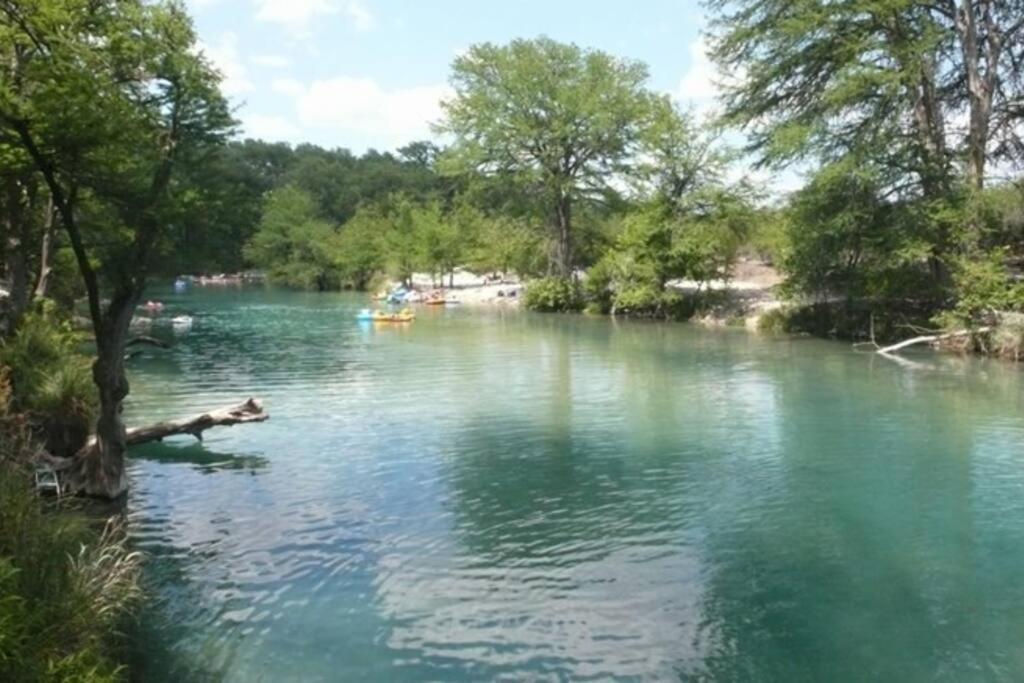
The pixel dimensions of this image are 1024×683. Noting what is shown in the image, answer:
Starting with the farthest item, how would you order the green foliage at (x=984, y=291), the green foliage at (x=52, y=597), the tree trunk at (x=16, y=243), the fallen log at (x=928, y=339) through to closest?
the fallen log at (x=928, y=339) → the green foliage at (x=984, y=291) → the tree trunk at (x=16, y=243) → the green foliage at (x=52, y=597)

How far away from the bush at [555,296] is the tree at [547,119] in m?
2.19

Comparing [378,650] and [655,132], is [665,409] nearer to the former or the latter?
[378,650]

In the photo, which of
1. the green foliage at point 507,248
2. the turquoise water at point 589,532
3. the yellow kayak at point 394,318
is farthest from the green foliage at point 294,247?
the turquoise water at point 589,532

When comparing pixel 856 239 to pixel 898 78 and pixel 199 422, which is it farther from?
pixel 199 422

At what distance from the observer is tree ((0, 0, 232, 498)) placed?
9.93 meters

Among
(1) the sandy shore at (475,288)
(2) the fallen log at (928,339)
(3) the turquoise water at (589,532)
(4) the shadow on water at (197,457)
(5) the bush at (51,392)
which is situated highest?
(1) the sandy shore at (475,288)

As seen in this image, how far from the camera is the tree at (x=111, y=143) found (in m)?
9.93

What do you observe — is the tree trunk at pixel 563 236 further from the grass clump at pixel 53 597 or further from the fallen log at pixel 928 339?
the grass clump at pixel 53 597

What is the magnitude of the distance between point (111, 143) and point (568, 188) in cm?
4759

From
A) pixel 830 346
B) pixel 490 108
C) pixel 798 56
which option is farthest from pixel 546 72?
pixel 830 346

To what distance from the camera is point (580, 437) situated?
1703cm

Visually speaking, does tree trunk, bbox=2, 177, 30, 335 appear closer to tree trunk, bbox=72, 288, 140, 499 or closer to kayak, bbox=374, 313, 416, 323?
tree trunk, bbox=72, 288, 140, 499

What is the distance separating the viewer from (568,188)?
56406mm

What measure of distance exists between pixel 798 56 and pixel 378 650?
32529mm
